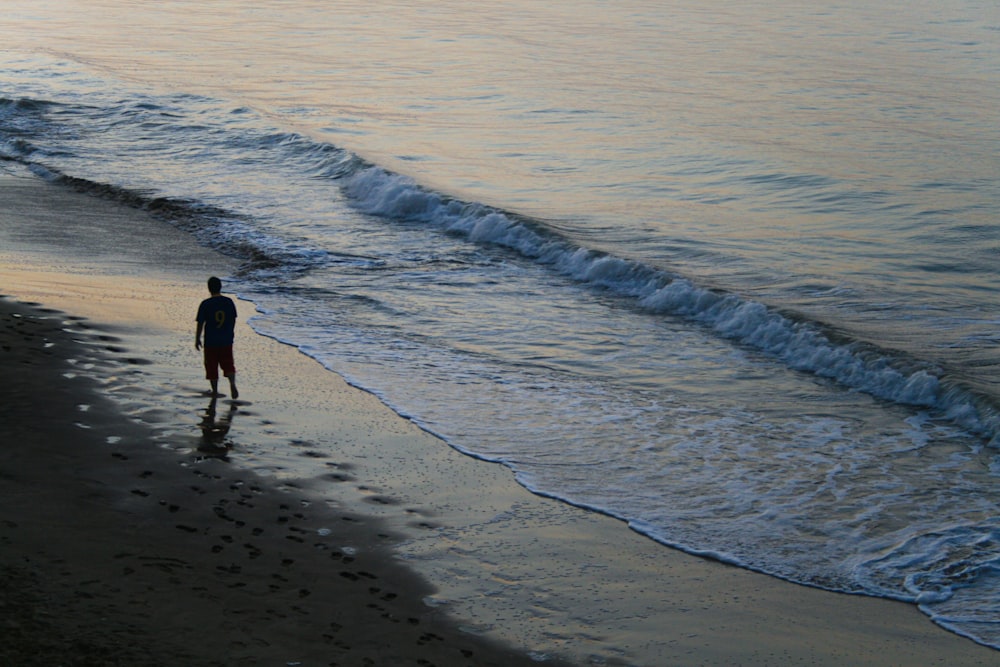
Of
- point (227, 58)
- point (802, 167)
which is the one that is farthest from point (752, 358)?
point (227, 58)

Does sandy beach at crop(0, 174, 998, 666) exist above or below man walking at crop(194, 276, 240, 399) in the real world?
below

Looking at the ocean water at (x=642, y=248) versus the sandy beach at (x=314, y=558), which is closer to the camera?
the sandy beach at (x=314, y=558)

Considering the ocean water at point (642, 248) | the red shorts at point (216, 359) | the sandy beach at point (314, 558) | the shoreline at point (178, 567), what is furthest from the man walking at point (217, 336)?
the ocean water at point (642, 248)

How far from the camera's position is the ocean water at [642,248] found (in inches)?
356

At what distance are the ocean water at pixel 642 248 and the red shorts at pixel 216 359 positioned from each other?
1457 millimetres

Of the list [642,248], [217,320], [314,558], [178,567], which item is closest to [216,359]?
[217,320]

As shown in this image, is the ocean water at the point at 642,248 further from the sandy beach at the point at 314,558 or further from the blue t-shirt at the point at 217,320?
the blue t-shirt at the point at 217,320

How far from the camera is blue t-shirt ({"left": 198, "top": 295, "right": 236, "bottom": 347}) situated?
A: 9852 mm

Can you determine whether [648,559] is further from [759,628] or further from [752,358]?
[752,358]

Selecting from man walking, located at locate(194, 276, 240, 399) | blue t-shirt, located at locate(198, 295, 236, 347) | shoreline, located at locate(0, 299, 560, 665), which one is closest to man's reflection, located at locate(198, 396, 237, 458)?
shoreline, located at locate(0, 299, 560, 665)

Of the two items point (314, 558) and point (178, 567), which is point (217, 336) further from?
point (178, 567)

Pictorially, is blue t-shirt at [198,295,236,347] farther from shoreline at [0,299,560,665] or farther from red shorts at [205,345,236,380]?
shoreline at [0,299,560,665]

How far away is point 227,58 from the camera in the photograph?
122 ft

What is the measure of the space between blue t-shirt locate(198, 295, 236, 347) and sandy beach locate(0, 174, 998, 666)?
52 cm
